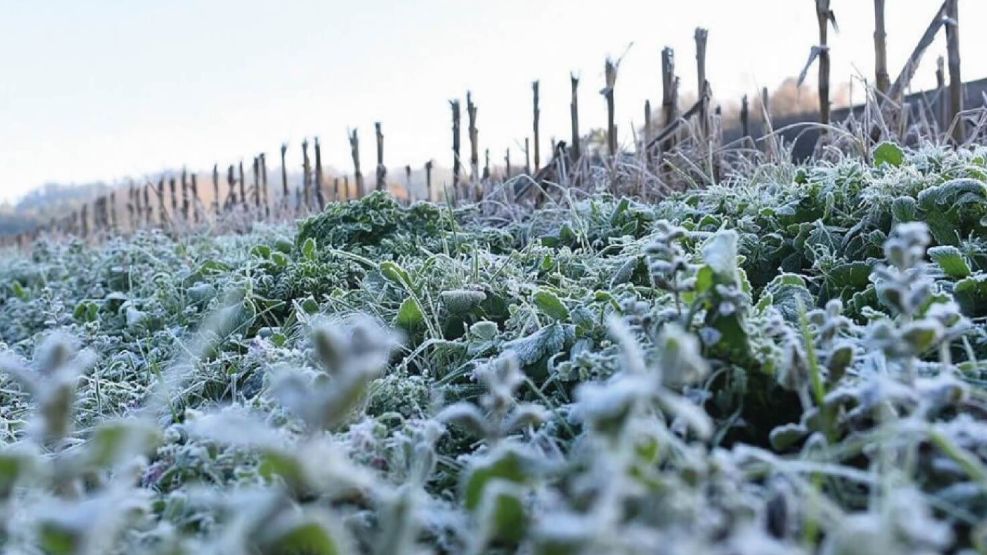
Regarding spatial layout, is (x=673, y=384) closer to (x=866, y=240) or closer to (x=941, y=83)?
(x=866, y=240)

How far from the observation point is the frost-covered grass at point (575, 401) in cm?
48

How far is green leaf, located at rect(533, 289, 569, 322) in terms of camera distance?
1247 millimetres

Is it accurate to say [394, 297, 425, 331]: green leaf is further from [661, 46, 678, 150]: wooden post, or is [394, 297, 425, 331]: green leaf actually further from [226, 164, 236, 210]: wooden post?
[226, 164, 236, 210]: wooden post

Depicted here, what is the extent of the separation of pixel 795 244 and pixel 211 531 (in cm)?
130

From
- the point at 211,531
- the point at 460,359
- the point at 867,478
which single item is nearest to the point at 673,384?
the point at 867,478

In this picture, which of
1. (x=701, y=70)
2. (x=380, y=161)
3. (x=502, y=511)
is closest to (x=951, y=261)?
(x=502, y=511)

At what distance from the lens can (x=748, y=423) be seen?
0.84m

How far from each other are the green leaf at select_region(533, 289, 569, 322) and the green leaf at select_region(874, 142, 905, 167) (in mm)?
1087

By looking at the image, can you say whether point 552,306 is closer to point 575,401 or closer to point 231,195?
point 575,401

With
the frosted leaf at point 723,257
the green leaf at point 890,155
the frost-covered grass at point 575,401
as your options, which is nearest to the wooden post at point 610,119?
the frost-covered grass at point 575,401

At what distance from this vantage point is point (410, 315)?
4.88 feet

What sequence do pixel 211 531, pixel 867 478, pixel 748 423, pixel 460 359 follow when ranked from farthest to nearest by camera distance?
pixel 460 359, pixel 748 423, pixel 211 531, pixel 867 478

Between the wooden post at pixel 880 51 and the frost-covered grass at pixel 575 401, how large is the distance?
2.90 ft

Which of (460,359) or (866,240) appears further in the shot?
(866,240)
